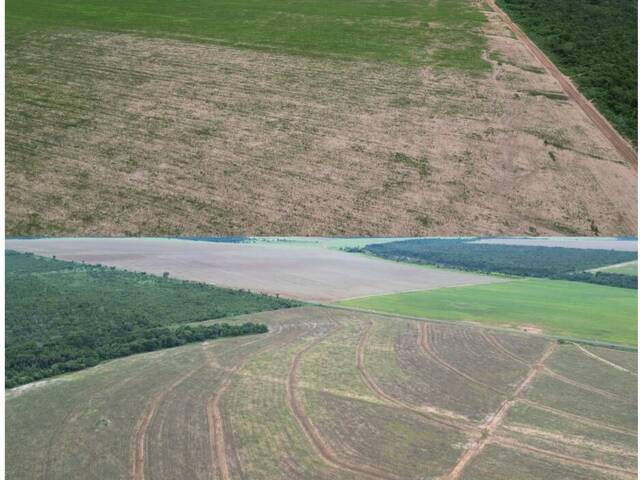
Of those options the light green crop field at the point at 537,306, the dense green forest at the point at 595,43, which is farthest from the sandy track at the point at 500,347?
the dense green forest at the point at 595,43

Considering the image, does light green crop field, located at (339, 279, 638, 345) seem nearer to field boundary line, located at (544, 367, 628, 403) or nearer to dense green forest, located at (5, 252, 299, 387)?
field boundary line, located at (544, 367, 628, 403)

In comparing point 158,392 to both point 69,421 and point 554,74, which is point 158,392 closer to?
point 69,421

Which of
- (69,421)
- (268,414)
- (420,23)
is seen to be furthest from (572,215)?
(420,23)

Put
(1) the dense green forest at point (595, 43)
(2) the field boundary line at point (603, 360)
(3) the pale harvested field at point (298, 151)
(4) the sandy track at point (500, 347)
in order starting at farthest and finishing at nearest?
(1) the dense green forest at point (595, 43), (3) the pale harvested field at point (298, 151), (4) the sandy track at point (500, 347), (2) the field boundary line at point (603, 360)

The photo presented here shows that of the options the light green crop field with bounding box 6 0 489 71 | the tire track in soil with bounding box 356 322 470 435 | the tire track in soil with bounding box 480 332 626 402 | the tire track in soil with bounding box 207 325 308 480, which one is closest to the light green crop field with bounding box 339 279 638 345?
the tire track in soil with bounding box 480 332 626 402

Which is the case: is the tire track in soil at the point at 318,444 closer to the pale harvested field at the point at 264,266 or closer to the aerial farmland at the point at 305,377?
the aerial farmland at the point at 305,377

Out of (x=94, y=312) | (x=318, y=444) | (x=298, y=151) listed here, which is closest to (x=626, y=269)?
(x=318, y=444)
